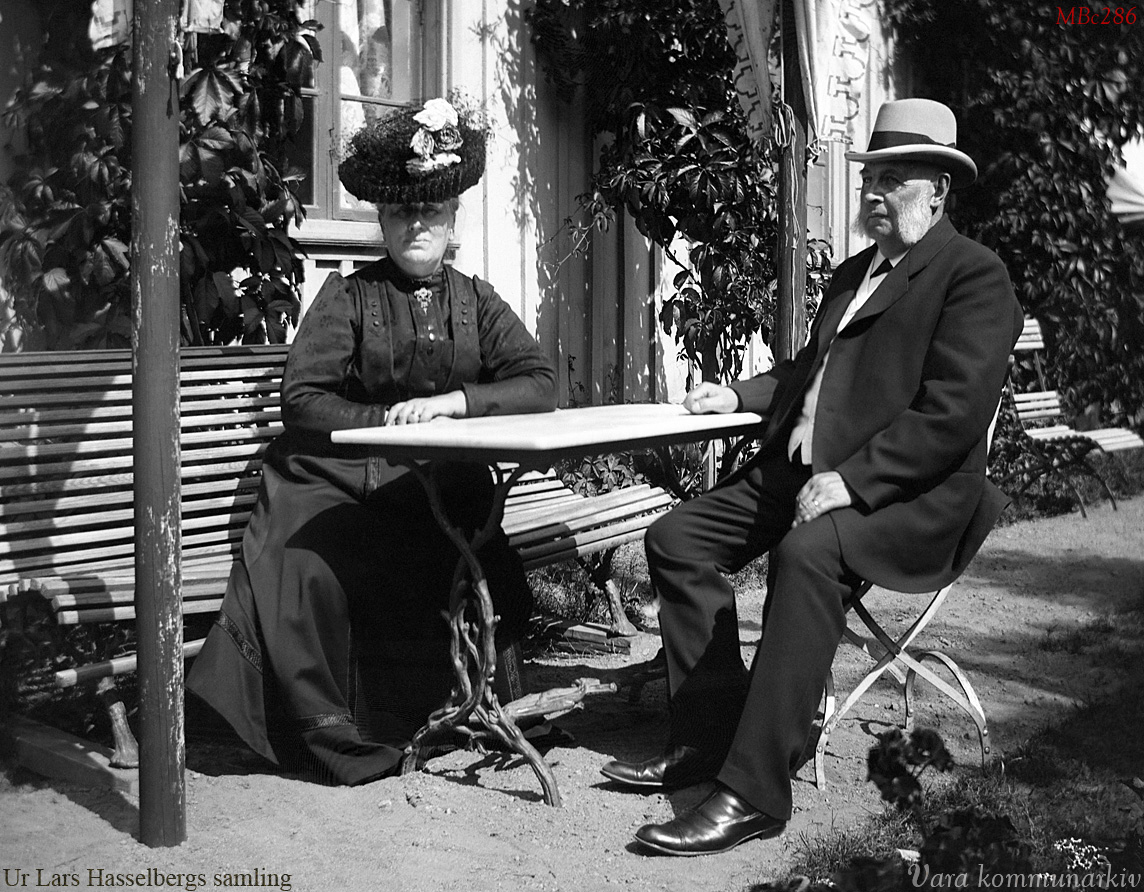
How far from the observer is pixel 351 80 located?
657 cm

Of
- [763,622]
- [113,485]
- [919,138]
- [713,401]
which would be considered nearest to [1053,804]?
[763,622]

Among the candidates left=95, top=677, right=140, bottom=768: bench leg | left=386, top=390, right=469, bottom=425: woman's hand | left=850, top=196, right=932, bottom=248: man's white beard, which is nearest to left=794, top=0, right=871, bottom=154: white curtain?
left=850, top=196, right=932, bottom=248: man's white beard

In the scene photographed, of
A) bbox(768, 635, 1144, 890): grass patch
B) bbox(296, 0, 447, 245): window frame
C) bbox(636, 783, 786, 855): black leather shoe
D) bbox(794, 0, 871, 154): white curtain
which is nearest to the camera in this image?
bbox(768, 635, 1144, 890): grass patch

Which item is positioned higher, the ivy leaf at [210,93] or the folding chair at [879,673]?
the ivy leaf at [210,93]

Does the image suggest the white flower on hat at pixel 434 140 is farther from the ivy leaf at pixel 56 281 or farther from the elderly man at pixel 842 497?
the ivy leaf at pixel 56 281

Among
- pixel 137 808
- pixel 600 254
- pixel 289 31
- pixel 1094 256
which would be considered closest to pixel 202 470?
pixel 137 808

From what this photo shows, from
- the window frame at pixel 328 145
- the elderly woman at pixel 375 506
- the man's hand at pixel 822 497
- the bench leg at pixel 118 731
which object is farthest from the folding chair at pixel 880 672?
the window frame at pixel 328 145

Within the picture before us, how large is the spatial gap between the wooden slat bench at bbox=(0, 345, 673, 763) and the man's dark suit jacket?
45.7 inches

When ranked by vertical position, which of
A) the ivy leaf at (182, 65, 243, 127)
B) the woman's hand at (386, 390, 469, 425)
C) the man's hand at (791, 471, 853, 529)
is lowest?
the man's hand at (791, 471, 853, 529)

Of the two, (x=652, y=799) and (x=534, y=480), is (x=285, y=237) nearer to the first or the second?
(x=534, y=480)

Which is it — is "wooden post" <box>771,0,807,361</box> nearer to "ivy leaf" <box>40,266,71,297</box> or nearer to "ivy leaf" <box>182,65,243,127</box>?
"ivy leaf" <box>182,65,243,127</box>

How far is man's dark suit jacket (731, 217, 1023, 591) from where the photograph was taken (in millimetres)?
3422

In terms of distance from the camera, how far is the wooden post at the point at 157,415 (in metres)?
2.97

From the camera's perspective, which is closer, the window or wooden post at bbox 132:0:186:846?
wooden post at bbox 132:0:186:846
